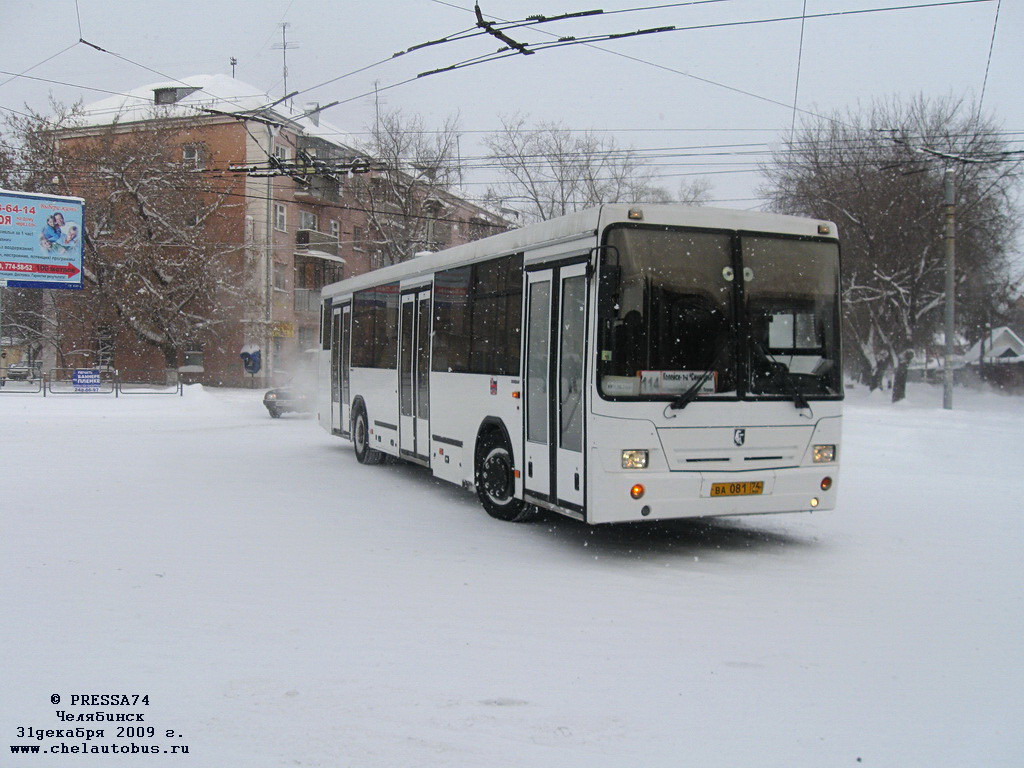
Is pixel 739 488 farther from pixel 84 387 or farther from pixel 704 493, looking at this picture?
pixel 84 387

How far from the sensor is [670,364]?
25.8 feet

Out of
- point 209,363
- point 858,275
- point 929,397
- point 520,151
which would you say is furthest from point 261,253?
point 929,397

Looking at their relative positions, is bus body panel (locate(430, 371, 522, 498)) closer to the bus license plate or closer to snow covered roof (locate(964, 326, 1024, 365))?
the bus license plate

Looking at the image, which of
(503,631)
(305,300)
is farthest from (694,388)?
(305,300)

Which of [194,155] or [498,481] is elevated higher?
[194,155]

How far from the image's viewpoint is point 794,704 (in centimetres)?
481

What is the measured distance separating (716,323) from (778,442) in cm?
126

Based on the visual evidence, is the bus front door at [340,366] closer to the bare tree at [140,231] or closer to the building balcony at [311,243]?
the bare tree at [140,231]

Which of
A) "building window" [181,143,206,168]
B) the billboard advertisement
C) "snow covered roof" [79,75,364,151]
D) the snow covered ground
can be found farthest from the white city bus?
"snow covered roof" [79,75,364,151]

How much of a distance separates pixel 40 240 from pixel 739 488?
90.2ft

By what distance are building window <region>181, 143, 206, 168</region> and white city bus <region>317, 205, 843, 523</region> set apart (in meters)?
35.5

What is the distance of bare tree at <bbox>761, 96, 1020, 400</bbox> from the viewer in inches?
1362

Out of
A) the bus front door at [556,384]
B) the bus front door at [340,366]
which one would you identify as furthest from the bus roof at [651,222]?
the bus front door at [340,366]

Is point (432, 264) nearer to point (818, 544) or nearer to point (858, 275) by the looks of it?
point (818, 544)
